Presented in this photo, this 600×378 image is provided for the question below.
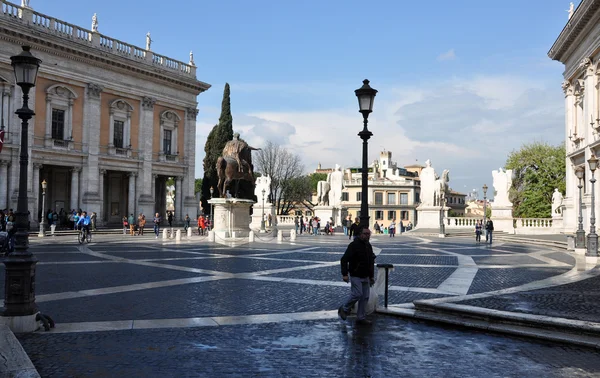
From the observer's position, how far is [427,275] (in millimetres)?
13852

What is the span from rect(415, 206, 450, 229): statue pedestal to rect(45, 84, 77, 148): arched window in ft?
92.6

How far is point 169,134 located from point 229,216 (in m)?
23.9

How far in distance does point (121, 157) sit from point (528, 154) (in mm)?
47125

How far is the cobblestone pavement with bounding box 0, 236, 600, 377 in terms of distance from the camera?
19.0ft

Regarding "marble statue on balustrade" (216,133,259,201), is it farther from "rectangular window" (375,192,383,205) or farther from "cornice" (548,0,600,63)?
"rectangular window" (375,192,383,205)

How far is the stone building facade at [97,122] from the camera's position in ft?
120

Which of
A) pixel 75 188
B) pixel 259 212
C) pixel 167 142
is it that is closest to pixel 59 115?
pixel 75 188

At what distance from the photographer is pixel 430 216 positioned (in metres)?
41.2

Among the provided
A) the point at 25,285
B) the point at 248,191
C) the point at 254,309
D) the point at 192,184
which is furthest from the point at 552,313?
the point at 192,184

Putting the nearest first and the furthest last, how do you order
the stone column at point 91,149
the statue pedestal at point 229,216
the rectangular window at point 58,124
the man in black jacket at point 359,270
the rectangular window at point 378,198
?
1. the man in black jacket at point 359,270
2. the statue pedestal at point 229,216
3. the rectangular window at point 58,124
4. the stone column at point 91,149
5. the rectangular window at point 378,198

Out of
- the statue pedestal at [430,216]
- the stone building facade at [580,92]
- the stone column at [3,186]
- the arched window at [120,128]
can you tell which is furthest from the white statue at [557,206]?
the stone column at [3,186]

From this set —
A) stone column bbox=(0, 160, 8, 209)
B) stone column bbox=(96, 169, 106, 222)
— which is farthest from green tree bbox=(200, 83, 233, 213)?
stone column bbox=(0, 160, 8, 209)

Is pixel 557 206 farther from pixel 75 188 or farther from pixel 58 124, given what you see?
→ pixel 58 124

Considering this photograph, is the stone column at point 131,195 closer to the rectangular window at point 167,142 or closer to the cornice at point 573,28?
the rectangular window at point 167,142
